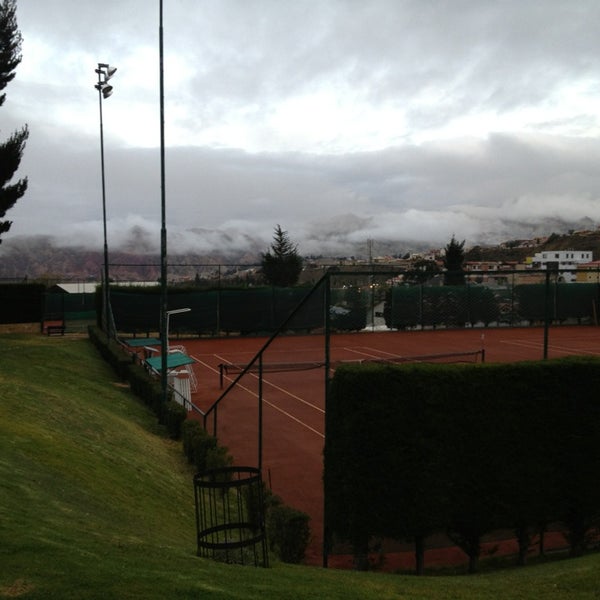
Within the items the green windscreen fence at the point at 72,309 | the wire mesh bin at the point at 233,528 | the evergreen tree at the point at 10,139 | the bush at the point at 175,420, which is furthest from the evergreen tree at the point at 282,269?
the wire mesh bin at the point at 233,528

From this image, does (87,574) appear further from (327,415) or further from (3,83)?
(3,83)

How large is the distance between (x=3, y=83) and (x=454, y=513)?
23.9m

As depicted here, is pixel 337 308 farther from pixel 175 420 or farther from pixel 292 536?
pixel 292 536

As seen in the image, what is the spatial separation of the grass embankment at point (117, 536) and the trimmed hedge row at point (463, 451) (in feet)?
2.18

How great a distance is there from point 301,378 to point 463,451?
1366 centimetres

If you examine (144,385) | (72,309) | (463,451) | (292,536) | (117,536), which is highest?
(72,309)

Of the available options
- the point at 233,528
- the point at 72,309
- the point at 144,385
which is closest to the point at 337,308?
the point at 72,309

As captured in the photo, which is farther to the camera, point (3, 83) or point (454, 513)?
point (3, 83)

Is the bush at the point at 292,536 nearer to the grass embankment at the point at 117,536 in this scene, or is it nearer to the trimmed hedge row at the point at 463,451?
the trimmed hedge row at the point at 463,451

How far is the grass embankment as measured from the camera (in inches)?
152

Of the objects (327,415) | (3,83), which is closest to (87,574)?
(327,415)

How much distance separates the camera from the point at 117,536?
5180 mm

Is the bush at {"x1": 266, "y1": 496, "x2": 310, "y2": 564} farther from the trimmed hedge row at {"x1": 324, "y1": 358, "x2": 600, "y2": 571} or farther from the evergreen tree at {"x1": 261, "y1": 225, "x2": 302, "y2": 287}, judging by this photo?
the evergreen tree at {"x1": 261, "y1": 225, "x2": 302, "y2": 287}

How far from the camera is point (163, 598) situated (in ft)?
12.0
